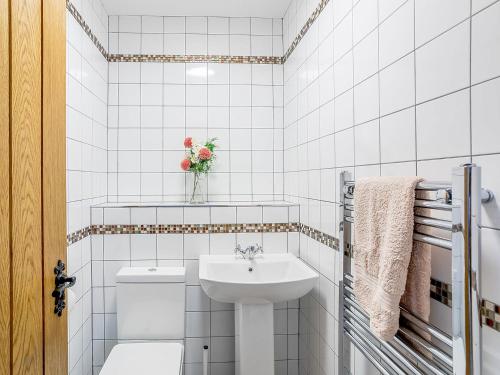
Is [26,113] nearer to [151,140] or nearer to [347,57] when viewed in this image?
[347,57]

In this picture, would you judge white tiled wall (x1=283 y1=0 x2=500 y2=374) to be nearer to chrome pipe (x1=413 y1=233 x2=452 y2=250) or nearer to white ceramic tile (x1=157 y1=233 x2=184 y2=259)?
chrome pipe (x1=413 y1=233 x2=452 y2=250)

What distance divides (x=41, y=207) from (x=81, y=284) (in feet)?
4.01

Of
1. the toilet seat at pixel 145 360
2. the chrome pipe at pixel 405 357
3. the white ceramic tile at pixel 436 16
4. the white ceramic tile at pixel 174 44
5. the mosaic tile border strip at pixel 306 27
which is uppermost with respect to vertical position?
the white ceramic tile at pixel 174 44

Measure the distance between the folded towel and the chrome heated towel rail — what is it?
3 cm

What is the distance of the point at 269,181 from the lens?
2.75 m

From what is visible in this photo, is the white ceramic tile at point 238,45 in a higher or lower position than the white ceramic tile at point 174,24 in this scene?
lower

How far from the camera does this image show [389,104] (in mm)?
1206

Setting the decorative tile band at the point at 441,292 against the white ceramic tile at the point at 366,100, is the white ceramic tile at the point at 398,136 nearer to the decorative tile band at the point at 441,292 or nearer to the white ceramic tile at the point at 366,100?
the white ceramic tile at the point at 366,100

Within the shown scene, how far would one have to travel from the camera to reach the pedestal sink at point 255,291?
5.69 feet

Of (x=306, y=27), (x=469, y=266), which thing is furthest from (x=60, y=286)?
(x=306, y=27)

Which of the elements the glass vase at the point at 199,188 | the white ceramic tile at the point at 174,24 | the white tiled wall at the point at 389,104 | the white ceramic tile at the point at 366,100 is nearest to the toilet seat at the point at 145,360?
the white tiled wall at the point at 389,104

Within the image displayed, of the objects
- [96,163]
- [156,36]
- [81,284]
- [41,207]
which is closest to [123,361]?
[81,284]

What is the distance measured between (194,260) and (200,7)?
178cm

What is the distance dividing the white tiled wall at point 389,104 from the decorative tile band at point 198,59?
1.47 feet
